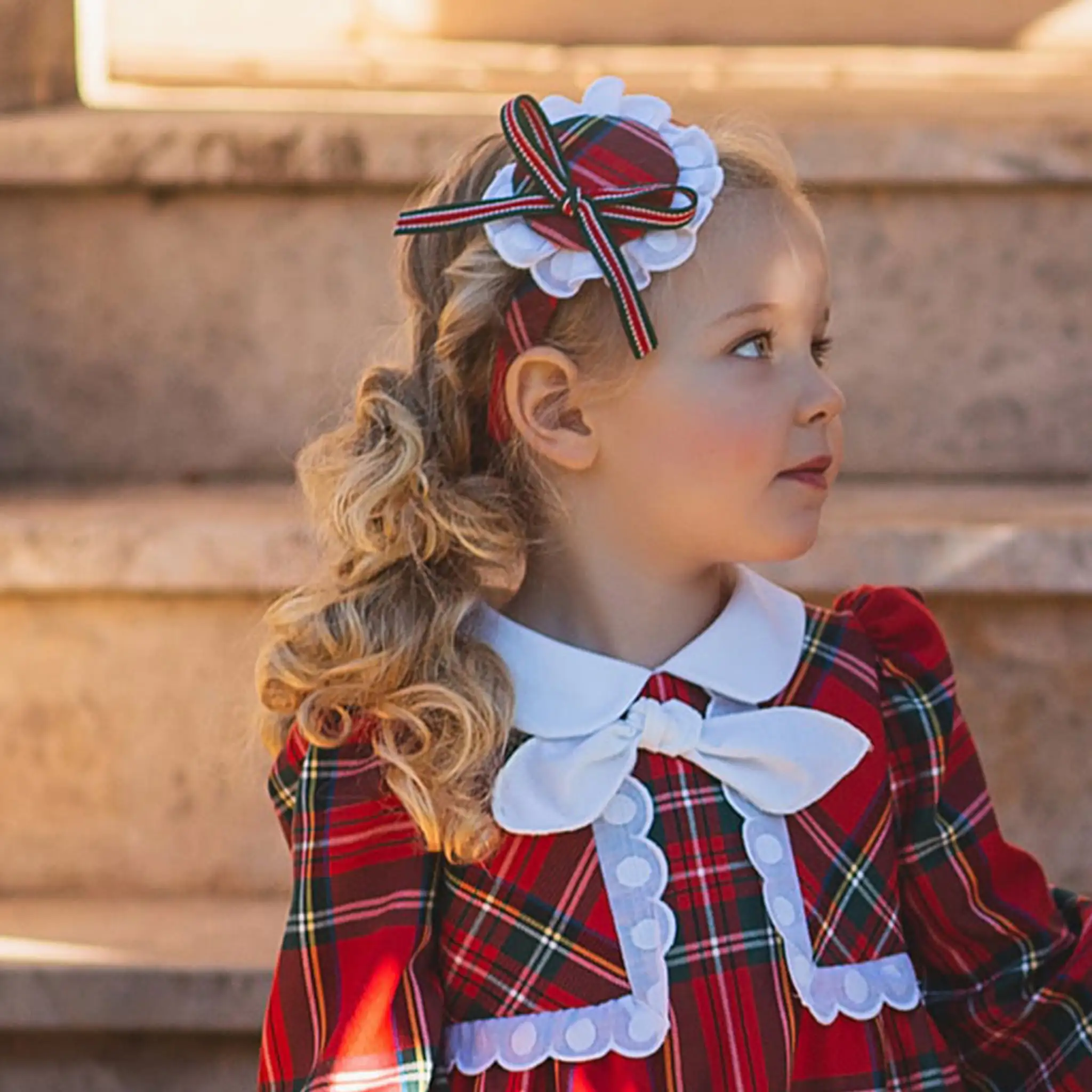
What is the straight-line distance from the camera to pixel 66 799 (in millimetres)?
1588

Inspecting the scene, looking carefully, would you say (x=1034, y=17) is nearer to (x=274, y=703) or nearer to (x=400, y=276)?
(x=400, y=276)

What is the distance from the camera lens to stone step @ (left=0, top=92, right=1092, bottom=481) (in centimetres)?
172

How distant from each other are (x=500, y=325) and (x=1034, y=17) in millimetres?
1517

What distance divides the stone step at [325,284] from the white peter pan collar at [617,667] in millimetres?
586

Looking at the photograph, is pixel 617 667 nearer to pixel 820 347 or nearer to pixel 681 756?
pixel 681 756

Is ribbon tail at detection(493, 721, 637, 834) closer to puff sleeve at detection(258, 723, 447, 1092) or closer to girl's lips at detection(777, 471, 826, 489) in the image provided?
puff sleeve at detection(258, 723, 447, 1092)

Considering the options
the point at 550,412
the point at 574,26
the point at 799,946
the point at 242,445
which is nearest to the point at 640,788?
the point at 799,946

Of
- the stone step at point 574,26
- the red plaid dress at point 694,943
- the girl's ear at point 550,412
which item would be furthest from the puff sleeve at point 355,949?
the stone step at point 574,26

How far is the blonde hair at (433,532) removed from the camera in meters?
1.13

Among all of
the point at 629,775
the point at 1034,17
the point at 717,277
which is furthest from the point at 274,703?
the point at 1034,17

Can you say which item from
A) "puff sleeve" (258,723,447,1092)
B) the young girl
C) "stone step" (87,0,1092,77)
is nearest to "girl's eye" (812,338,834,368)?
the young girl

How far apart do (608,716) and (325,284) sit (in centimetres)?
75

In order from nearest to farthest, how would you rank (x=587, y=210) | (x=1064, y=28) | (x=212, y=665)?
(x=587, y=210), (x=212, y=665), (x=1064, y=28)

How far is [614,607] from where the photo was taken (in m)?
1.20
